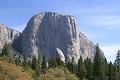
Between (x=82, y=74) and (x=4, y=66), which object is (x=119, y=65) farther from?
(x=4, y=66)

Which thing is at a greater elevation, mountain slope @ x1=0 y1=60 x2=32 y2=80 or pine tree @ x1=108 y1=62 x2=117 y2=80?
pine tree @ x1=108 y1=62 x2=117 y2=80

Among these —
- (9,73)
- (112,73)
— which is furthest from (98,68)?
(9,73)

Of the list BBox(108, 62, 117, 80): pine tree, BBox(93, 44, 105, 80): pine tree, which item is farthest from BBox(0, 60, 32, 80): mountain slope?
BBox(108, 62, 117, 80): pine tree

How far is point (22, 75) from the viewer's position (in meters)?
Result: 59.5

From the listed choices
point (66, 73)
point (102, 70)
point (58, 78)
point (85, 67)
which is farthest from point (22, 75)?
point (85, 67)

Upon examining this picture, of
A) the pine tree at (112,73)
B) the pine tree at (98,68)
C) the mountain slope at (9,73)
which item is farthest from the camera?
the pine tree at (112,73)

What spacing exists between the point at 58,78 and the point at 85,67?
42229mm

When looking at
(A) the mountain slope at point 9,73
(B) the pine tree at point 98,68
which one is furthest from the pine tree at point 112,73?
(A) the mountain slope at point 9,73

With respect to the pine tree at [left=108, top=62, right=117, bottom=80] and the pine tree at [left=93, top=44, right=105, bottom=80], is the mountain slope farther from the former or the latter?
the pine tree at [left=108, top=62, right=117, bottom=80]

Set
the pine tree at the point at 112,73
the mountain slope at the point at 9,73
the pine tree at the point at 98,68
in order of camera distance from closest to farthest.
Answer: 1. the mountain slope at the point at 9,73
2. the pine tree at the point at 98,68
3. the pine tree at the point at 112,73

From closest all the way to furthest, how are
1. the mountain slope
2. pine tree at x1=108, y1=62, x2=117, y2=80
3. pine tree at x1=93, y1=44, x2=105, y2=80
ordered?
the mountain slope
pine tree at x1=93, y1=44, x2=105, y2=80
pine tree at x1=108, y1=62, x2=117, y2=80

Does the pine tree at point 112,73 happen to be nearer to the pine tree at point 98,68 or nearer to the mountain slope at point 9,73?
the pine tree at point 98,68

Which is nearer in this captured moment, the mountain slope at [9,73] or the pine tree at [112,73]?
the mountain slope at [9,73]

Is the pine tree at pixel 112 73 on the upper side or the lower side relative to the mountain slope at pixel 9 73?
upper
